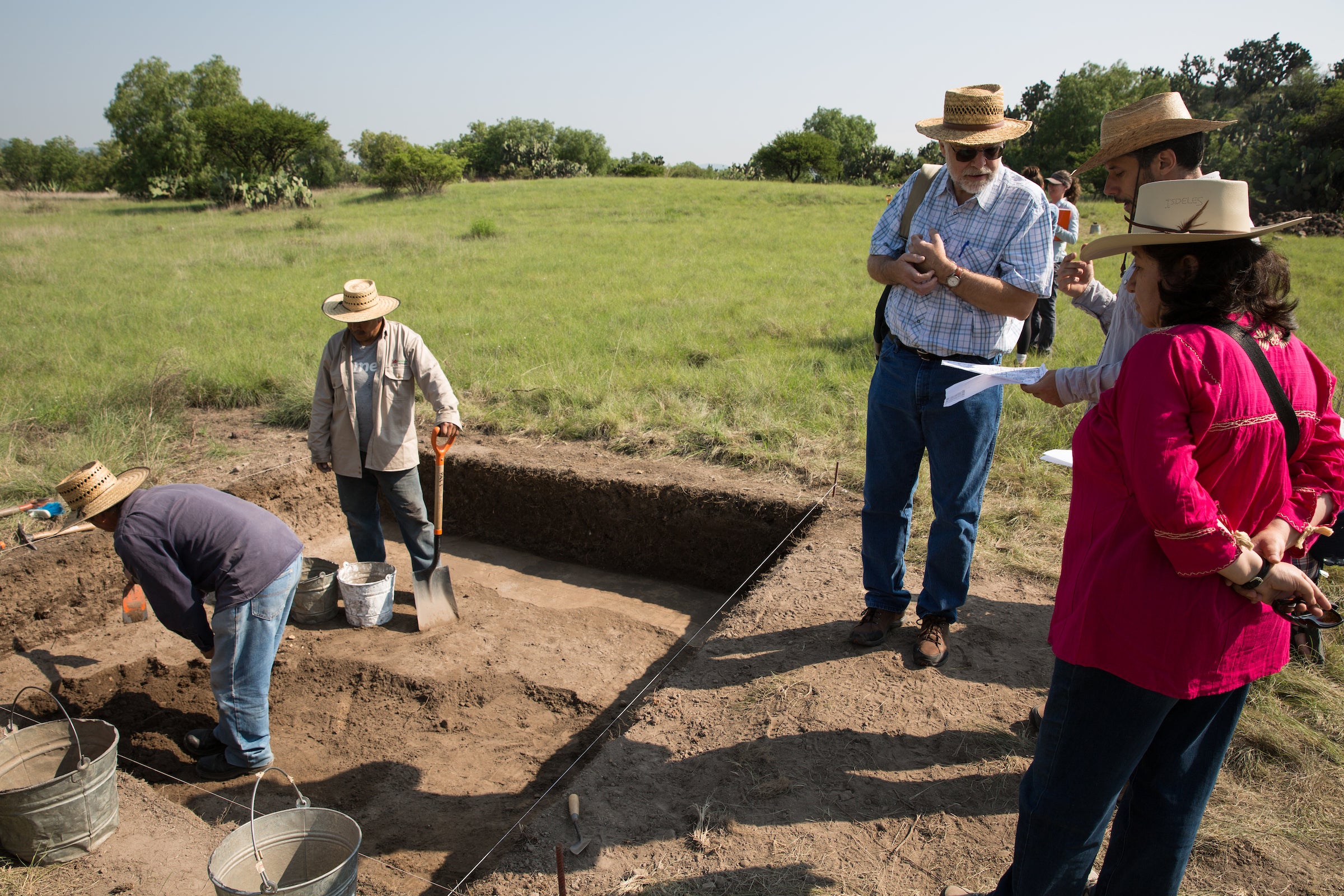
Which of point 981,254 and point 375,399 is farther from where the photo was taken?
point 375,399

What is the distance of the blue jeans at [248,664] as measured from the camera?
3451mm

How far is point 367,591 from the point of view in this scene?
4.88 meters

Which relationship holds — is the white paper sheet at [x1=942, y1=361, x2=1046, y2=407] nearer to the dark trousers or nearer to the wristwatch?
the wristwatch

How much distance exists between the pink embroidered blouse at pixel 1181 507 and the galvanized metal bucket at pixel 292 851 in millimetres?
2244

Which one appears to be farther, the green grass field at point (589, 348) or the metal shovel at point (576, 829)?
the green grass field at point (589, 348)

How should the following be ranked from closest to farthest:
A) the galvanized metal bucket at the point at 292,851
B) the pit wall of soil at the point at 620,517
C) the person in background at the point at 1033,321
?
the galvanized metal bucket at the point at 292,851 → the pit wall of soil at the point at 620,517 → the person in background at the point at 1033,321

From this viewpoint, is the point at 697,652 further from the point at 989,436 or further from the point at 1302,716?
the point at 1302,716

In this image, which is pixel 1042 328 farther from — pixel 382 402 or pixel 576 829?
pixel 576 829

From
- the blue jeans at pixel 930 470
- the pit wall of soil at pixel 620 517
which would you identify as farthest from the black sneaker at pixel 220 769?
the blue jeans at pixel 930 470

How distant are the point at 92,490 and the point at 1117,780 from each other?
11.3ft

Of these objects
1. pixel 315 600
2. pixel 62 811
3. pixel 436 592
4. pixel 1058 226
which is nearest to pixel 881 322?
pixel 436 592

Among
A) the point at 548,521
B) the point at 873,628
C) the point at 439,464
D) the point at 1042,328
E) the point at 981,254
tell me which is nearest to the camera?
the point at 981,254

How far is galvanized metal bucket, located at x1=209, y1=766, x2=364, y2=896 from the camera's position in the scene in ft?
8.38

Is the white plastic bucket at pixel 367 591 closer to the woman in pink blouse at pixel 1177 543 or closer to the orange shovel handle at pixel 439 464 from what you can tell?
the orange shovel handle at pixel 439 464
